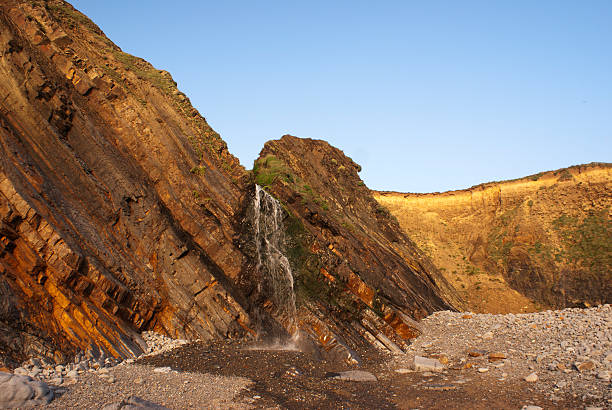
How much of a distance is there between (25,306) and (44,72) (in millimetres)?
8362

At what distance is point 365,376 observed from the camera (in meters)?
11.2

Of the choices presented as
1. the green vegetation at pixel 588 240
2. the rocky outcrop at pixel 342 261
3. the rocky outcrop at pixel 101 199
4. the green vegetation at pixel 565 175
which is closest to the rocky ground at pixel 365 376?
the rocky outcrop at pixel 101 199

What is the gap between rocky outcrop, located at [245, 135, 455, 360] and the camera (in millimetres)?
15812

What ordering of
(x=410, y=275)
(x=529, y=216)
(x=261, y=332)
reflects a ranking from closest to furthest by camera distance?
(x=261, y=332), (x=410, y=275), (x=529, y=216)

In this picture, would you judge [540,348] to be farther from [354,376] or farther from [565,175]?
[565,175]

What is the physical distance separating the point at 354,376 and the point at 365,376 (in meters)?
0.34

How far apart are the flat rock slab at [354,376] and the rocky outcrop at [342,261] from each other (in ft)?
8.30

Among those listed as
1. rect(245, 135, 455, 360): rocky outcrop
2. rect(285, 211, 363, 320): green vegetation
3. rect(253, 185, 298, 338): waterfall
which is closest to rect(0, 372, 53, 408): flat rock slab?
rect(245, 135, 455, 360): rocky outcrop

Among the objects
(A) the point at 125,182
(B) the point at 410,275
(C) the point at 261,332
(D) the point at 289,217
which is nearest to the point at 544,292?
(B) the point at 410,275

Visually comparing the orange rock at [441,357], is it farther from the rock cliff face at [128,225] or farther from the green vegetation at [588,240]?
the green vegetation at [588,240]

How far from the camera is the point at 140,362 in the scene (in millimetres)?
9102

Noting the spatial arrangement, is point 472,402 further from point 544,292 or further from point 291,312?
point 544,292

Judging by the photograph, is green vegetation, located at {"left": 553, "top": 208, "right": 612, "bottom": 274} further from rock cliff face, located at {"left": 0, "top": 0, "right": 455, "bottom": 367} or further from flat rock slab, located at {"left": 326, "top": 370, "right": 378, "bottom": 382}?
flat rock slab, located at {"left": 326, "top": 370, "right": 378, "bottom": 382}

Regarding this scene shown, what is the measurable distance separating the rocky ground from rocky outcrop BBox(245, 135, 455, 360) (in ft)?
6.72
